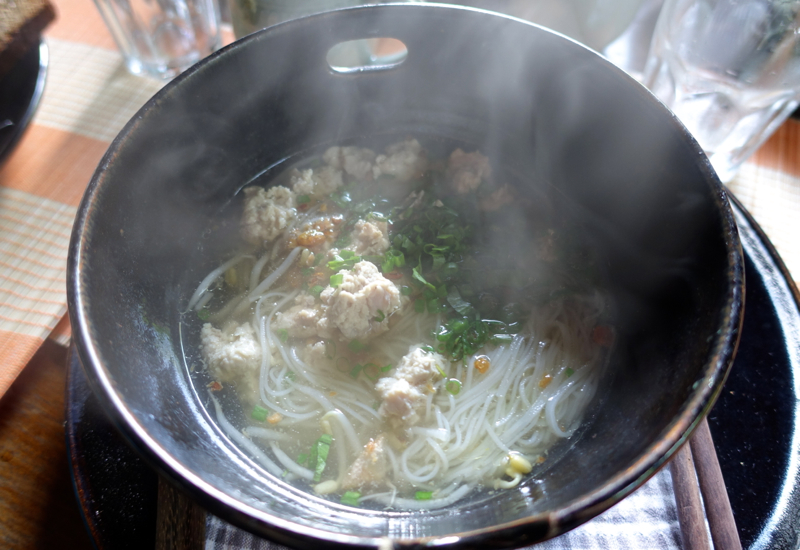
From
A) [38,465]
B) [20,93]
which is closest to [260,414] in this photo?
[38,465]

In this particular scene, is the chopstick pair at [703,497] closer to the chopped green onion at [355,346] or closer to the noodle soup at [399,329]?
the noodle soup at [399,329]

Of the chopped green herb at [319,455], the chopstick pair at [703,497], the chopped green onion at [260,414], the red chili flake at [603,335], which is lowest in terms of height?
the chopped green onion at [260,414]

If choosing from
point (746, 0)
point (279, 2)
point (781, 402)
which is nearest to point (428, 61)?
point (279, 2)

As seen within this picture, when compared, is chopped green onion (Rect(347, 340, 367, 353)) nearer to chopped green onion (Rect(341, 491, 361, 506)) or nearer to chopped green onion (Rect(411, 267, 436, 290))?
chopped green onion (Rect(411, 267, 436, 290))

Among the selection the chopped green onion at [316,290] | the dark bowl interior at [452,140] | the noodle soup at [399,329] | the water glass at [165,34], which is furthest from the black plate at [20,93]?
the chopped green onion at [316,290]

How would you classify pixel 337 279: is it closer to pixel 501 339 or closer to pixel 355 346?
pixel 355 346

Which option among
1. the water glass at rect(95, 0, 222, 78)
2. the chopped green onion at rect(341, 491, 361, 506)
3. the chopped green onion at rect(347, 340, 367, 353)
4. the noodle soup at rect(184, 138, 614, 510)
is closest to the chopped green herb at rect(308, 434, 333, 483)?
the noodle soup at rect(184, 138, 614, 510)

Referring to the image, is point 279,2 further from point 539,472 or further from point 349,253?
point 539,472
